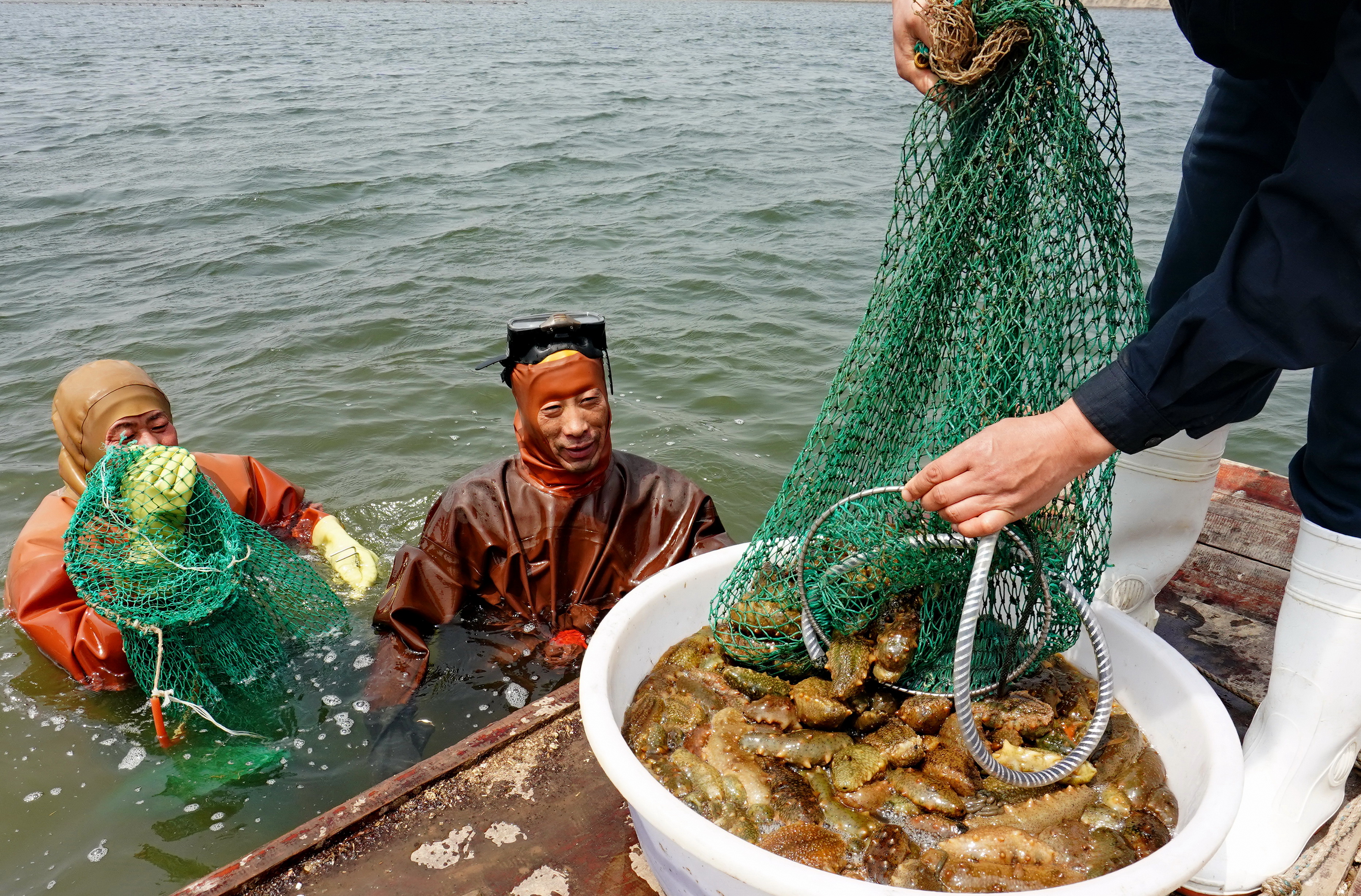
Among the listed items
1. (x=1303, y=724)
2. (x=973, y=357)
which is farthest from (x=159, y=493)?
(x=1303, y=724)

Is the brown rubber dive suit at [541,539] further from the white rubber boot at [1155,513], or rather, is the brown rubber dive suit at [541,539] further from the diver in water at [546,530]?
the white rubber boot at [1155,513]

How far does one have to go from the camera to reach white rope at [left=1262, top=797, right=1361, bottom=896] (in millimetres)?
2264

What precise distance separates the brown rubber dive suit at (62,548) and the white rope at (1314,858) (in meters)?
3.99

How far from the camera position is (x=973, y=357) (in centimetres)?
213

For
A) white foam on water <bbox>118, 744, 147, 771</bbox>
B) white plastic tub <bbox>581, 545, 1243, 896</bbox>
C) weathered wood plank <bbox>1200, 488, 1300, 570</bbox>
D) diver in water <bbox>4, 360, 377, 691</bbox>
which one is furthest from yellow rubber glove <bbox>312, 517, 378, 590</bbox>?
weathered wood plank <bbox>1200, 488, 1300, 570</bbox>

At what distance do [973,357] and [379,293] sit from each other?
8.27 meters

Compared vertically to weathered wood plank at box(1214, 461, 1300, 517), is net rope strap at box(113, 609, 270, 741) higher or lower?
lower

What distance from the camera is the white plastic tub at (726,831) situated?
1646 mm

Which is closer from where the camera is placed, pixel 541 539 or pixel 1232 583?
pixel 1232 583

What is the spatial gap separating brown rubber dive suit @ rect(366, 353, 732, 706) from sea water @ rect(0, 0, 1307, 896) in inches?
11.2

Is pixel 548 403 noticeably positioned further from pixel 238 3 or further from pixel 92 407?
pixel 238 3

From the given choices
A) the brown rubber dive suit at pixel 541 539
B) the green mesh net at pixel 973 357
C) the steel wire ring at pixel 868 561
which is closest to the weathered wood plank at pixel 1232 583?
the green mesh net at pixel 973 357

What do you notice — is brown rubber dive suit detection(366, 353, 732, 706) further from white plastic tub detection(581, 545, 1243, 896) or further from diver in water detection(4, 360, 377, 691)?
white plastic tub detection(581, 545, 1243, 896)

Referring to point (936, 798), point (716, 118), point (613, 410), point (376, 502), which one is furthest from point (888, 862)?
point (716, 118)
